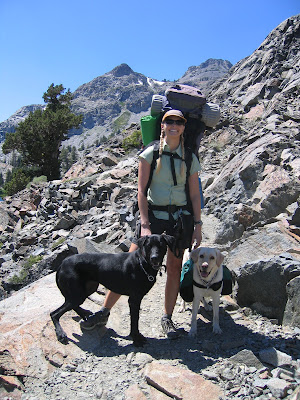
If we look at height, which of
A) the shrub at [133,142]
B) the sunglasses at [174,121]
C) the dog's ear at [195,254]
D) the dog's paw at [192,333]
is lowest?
the dog's paw at [192,333]

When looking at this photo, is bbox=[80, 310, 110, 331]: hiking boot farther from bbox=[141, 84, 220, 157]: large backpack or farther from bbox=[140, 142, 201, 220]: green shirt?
bbox=[141, 84, 220, 157]: large backpack

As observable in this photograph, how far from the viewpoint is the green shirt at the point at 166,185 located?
11.7 feet

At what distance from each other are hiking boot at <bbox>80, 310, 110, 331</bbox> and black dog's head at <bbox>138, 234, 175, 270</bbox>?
1.04 m

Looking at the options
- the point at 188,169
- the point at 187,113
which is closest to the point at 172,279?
the point at 188,169

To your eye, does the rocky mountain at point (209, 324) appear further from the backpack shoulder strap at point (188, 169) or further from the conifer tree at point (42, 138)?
the conifer tree at point (42, 138)

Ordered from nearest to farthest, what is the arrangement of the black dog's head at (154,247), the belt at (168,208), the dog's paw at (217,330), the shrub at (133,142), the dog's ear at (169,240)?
the black dog's head at (154,247)
the dog's ear at (169,240)
the belt at (168,208)
the dog's paw at (217,330)
the shrub at (133,142)

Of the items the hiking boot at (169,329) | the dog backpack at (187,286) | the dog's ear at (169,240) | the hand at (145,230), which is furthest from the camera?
the dog backpack at (187,286)

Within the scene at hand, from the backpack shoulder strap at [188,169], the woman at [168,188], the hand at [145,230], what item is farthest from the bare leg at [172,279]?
the backpack shoulder strap at [188,169]

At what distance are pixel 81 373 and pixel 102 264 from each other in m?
1.08

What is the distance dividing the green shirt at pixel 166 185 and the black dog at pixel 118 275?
17.2 inches

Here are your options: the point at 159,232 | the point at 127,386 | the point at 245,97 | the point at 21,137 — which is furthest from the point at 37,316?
the point at 21,137

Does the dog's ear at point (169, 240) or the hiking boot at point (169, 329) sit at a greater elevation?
the dog's ear at point (169, 240)

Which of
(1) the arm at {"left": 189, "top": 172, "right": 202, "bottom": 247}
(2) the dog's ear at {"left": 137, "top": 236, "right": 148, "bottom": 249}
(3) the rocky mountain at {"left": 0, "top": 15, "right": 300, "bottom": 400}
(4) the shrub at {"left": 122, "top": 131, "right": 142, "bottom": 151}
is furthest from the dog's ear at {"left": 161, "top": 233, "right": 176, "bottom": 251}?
(4) the shrub at {"left": 122, "top": 131, "right": 142, "bottom": 151}

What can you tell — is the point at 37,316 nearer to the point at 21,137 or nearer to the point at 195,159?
the point at 195,159
